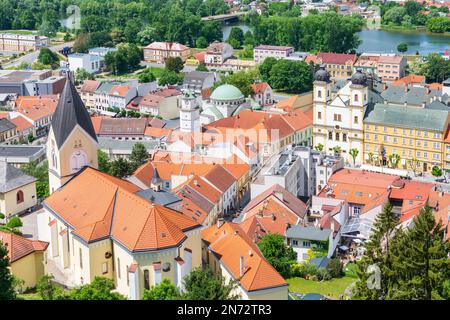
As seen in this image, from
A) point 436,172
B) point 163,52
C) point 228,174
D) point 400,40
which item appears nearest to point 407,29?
point 400,40

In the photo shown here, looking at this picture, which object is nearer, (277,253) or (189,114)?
(277,253)

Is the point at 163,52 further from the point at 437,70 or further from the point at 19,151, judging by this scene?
the point at 19,151

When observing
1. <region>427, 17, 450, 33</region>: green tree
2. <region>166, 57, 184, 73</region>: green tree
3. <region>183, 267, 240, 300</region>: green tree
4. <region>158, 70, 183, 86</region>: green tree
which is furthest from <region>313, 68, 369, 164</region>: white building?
<region>427, 17, 450, 33</region>: green tree

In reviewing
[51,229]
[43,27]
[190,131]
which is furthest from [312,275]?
[43,27]

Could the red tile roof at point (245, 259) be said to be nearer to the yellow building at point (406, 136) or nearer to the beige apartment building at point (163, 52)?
the yellow building at point (406, 136)

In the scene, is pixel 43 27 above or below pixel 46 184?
above
